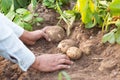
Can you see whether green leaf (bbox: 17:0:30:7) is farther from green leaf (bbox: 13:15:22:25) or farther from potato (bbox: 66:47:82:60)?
potato (bbox: 66:47:82:60)

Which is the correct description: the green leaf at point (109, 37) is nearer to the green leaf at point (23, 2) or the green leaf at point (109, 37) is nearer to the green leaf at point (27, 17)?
the green leaf at point (27, 17)

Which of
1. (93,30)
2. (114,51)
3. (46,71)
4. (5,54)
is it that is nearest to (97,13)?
(93,30)

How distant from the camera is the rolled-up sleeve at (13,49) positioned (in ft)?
5.53

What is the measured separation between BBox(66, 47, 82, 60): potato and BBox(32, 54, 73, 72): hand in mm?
25

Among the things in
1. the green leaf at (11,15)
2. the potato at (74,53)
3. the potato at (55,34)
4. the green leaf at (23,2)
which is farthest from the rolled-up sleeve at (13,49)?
the green leaf at (23,2)

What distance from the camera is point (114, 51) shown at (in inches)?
77.1

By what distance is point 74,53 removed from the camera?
1953 mm

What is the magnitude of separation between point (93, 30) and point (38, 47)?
1.00ft

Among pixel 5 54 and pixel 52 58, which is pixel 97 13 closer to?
pixel 52 58

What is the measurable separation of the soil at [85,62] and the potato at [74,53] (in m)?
0.03

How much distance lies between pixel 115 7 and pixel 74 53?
30cm

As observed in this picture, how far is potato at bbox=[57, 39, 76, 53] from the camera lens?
2012 millimetres

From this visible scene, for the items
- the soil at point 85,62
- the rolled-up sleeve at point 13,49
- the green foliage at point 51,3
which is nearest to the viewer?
the rolled-up sleeve at point 13,49

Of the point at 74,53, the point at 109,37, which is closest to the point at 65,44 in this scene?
the point at 74,53
